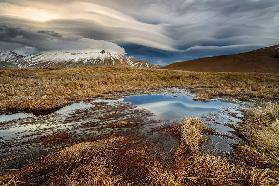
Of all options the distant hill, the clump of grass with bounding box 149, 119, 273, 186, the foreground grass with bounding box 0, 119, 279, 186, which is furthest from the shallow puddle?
the distant hill

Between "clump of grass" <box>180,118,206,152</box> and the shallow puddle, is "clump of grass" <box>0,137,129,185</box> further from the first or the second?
"clump of grass" <box>180,118,206,152</box>

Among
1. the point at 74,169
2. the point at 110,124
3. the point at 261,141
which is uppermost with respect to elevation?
the point at 74,169

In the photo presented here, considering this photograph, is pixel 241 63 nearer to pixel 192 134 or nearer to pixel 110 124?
pixel 110 124

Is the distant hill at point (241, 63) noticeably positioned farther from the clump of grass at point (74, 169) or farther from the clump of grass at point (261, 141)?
the clump of grass at point (74, 169)

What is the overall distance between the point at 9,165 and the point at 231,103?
2610cm

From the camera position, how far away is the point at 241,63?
317ft

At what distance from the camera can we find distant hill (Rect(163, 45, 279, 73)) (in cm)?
9139

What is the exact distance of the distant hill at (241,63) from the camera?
300ft

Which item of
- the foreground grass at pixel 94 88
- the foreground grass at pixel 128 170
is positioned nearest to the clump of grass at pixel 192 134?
the foreground grass at pixel 128 170

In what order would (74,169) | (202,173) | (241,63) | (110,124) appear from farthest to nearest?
(241,63), (110,124), (202,173), (74,169)

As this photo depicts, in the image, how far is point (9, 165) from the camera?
46.6 ft

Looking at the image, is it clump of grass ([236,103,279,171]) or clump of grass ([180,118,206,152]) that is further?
clump of grass ([180,118,206,152])

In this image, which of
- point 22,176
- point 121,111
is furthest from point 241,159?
point 121,111

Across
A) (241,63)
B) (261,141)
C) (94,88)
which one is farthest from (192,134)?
(241,63)
